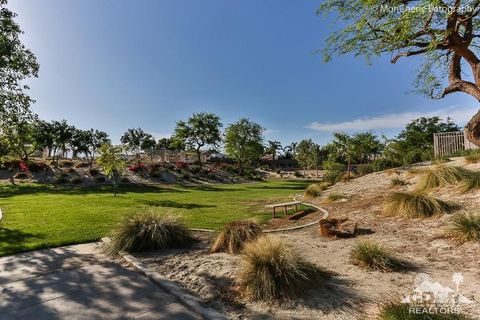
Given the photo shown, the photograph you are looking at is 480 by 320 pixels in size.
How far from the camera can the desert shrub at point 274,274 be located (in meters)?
3.68

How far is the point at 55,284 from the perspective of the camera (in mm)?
4340

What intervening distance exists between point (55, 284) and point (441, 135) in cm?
2074

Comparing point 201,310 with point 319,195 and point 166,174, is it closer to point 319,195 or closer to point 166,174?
point 319,195

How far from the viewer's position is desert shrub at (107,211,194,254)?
5.95m

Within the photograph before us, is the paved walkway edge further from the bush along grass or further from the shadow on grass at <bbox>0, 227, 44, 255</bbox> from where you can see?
the shadow on grass at <bbox>0, 227, 44, 255</bbox>

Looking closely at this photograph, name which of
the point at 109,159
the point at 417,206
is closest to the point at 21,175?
the point at 109,159

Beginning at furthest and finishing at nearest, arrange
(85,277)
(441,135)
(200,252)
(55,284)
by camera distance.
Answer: (441,135) → (200,252) → (85,277) → (55,284)

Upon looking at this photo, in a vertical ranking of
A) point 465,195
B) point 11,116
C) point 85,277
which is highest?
point 11,116

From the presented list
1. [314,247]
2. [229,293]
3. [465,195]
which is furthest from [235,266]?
[465,195]

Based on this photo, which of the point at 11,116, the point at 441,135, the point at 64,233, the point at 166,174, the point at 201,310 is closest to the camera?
the point at 201,310

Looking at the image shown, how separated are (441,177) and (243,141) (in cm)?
3549

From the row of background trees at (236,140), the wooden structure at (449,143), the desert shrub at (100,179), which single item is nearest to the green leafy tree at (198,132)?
the row of background trees at (236,140)

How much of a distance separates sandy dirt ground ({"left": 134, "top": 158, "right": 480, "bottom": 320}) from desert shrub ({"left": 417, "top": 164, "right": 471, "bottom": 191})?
1.17m

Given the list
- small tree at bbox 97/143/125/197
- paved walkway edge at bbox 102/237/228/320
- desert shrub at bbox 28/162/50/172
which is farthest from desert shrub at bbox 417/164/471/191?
desert shrub at bbox 28/162/50/172
